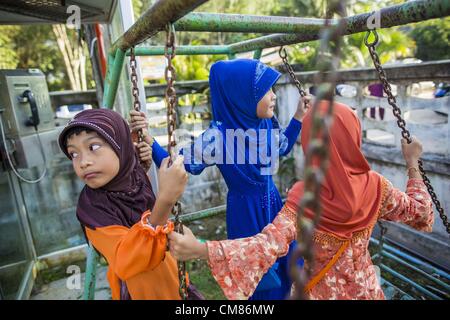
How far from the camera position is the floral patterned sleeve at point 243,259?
1.20 metres

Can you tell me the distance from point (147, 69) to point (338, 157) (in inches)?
396

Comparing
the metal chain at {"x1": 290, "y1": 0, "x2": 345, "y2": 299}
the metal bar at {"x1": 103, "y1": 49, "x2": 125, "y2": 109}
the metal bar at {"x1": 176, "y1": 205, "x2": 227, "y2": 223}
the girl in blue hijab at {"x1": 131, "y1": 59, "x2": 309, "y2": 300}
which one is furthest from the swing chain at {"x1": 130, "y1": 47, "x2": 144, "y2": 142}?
the metal bar at {"x1": 176, "y1": 205, "x2": 227, "y2": 223}

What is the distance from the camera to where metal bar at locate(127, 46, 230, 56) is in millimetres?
2186

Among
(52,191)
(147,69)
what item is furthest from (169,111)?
(147,69)

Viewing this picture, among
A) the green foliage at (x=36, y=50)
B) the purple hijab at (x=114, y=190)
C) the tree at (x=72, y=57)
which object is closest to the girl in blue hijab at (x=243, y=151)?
the purple hijab at (x=114, y=190)

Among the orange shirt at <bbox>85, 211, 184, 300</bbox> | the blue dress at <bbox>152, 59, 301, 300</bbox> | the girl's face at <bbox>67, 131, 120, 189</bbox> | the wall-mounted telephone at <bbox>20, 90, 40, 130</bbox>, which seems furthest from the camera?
the wall-mounted telephone at <bbox>20, 90, 40, 130</bbox>

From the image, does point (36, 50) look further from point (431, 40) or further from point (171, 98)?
point (431, 40)

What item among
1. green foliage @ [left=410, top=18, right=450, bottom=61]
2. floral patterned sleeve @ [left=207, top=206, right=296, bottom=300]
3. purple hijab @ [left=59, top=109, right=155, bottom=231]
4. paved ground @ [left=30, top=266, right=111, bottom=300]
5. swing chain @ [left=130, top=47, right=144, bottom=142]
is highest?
green foliage @ [left=410, top=18, right=450, bottom=61]

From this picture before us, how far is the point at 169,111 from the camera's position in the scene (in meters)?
1.05

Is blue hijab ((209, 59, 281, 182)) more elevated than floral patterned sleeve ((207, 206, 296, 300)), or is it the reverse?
blue hijab ((209, 59, 281, 182))

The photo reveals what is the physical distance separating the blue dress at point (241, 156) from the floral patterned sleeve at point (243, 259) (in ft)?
2.19

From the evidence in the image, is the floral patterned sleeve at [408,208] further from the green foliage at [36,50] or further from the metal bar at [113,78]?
the green foliage at [36,50]

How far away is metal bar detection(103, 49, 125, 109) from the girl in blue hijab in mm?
434

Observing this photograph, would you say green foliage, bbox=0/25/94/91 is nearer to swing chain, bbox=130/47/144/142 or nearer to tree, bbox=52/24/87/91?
tree, bbox=52/24/87/91
